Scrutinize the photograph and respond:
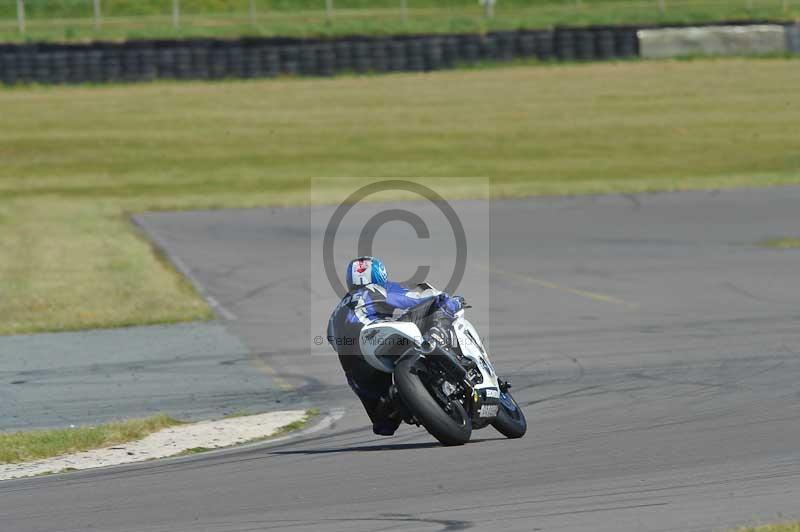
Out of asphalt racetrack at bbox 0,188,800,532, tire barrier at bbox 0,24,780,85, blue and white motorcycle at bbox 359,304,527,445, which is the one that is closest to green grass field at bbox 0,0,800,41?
tire barrier at bbox 0,24,780,85

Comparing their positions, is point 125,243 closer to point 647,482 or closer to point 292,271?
point 292,271

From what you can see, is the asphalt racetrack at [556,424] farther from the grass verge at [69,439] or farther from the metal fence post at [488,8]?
the metal fence post at [488,8]

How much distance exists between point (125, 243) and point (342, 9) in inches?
Result: 1102

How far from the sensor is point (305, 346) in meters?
15.7

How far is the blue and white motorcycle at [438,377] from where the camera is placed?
9469 millimetres

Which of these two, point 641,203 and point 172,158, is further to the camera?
point 172,158

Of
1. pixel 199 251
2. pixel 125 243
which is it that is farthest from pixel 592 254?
pixel 125 243

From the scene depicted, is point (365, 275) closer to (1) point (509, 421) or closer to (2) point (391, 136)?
(1) point (509, 421)

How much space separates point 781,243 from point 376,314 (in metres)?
14.5

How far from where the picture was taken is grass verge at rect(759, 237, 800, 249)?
880 inches

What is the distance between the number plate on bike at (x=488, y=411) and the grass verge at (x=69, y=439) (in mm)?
3159

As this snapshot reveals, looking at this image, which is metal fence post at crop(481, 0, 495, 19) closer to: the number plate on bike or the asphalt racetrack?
the asphalt racetrack

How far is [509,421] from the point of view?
10.2 meters

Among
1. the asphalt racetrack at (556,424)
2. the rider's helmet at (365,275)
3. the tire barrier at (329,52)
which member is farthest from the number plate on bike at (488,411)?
the tire barrier at (329,52)
